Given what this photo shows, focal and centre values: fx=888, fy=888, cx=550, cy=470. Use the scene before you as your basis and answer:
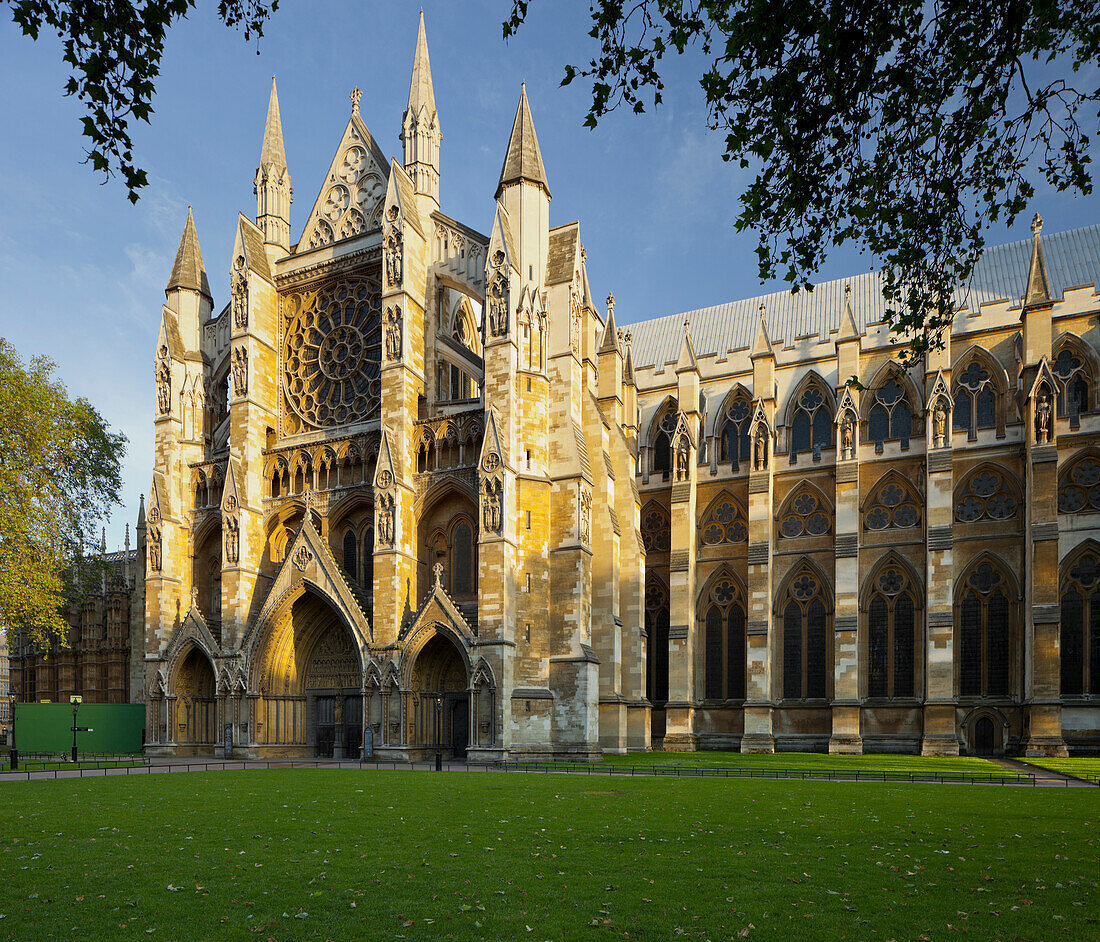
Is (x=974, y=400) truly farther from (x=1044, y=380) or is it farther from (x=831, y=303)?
(x=831, y=303)

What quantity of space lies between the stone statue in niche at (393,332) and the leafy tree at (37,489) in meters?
12.7

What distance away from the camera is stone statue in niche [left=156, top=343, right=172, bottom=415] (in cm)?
3916

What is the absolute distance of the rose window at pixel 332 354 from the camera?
37.6 meters

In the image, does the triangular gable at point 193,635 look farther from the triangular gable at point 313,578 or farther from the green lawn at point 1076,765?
the green lawn at point 1076,765

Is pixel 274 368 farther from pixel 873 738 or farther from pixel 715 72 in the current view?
pixel 715 72

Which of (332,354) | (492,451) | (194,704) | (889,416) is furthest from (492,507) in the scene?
(889,416)

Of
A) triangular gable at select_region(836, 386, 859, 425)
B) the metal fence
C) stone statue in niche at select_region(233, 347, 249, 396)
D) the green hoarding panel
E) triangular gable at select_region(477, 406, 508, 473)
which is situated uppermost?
stone statue in niche at select_region(233, 347, 249, 396)

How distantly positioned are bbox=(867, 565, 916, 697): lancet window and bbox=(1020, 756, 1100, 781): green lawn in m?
5.93

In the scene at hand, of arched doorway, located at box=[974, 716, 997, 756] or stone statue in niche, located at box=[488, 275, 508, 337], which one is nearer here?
stone statue in niche, located at box=[488, 275, 508, 337]

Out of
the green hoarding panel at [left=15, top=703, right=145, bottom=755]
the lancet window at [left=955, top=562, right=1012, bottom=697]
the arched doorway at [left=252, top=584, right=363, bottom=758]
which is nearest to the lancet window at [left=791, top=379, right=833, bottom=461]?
the lancet window at [left=955, top=562, right=1012, bottom=697]

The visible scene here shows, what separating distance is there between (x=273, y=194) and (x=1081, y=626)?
3871 cm

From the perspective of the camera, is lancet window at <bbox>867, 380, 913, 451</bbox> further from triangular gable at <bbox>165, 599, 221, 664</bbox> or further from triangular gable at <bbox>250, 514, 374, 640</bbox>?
triangular gable at <bbox>165, 599, 221, 664</bbox>

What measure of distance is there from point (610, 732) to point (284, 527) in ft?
52.3

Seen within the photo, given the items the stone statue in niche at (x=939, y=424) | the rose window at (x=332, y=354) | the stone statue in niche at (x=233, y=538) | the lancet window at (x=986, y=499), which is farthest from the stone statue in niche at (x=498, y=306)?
the lancet window at (x=986, y=499)
